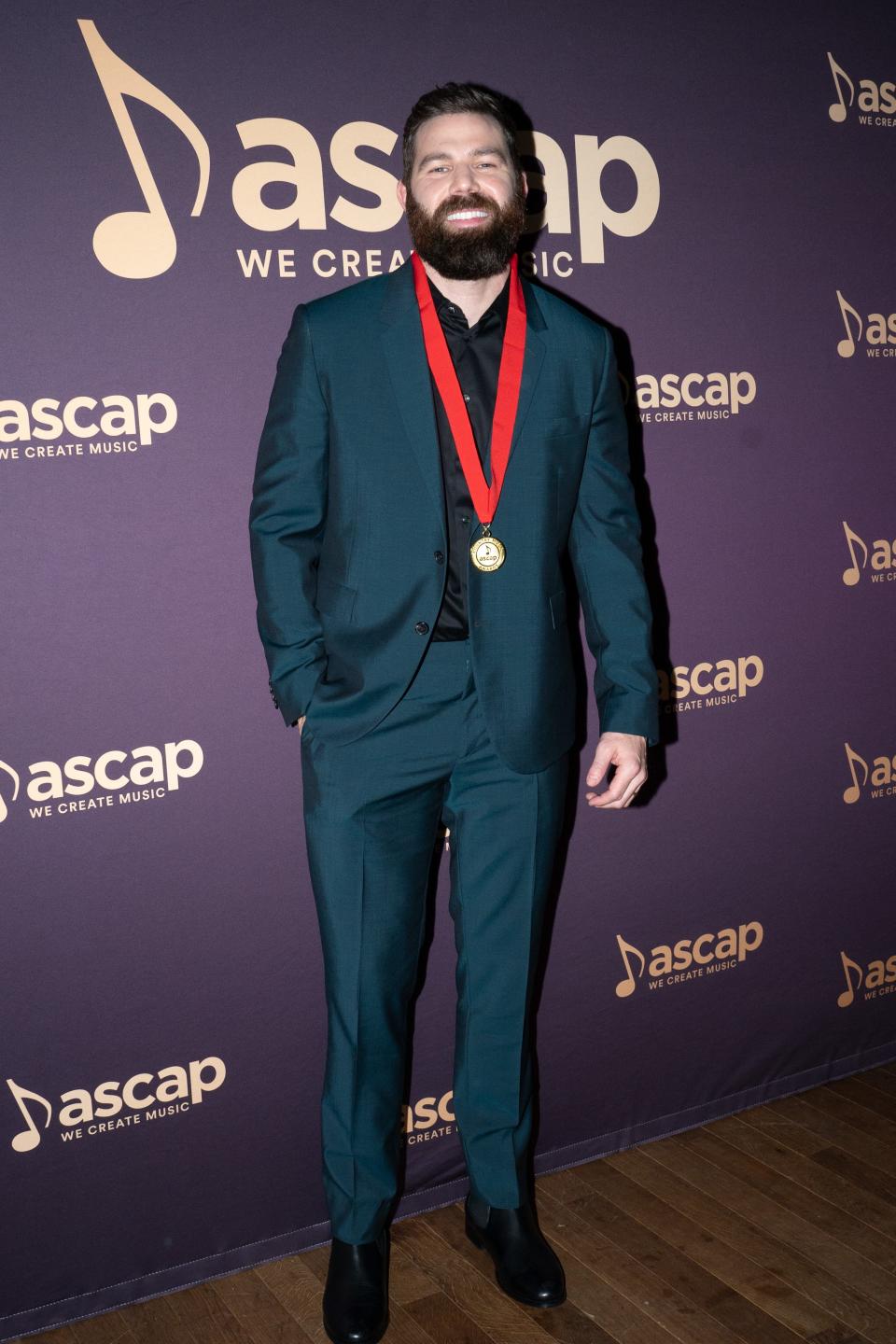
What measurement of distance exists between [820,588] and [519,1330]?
1828 mm

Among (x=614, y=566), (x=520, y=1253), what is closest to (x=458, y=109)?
(x=614, y=566)

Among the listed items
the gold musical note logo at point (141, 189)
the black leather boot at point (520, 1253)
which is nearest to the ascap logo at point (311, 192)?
the gold musical note logo at point (141, 189)

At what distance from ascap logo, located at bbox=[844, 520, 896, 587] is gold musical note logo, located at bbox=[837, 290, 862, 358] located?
425 millimetres

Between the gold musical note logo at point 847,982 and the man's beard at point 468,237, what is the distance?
209cm

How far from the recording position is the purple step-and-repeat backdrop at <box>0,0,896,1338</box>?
6.82 ft

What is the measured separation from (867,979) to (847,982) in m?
0.07

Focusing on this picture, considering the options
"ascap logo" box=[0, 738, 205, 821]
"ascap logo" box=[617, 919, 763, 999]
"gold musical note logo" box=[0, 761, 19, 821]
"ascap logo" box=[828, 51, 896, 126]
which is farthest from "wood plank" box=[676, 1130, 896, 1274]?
"ascap logo" box=[828, 51, 896, 126]

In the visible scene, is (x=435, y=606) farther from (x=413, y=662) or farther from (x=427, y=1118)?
(x=427, y=1118)

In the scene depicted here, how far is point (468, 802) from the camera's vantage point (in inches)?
83.7

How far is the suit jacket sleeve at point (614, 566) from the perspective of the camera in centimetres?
213

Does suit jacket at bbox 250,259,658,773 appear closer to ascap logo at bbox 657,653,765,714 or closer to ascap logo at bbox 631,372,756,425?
ascap logo at bbox 631,372,756,425

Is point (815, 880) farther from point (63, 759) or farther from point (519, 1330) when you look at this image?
point (63, 759)

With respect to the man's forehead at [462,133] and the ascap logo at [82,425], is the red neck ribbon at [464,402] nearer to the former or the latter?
the man's forehead at [462,133]

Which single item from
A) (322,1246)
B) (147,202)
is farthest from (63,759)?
(322,1246)
